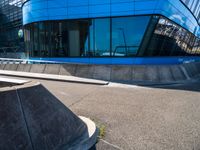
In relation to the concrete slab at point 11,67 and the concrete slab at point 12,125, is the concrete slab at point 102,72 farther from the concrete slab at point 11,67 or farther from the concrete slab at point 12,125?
the concrete slab at point 12,125

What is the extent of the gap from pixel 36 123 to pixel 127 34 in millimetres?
14431

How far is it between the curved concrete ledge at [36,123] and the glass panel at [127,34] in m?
13.0

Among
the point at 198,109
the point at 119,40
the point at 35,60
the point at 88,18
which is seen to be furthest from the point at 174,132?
the point at 35,60

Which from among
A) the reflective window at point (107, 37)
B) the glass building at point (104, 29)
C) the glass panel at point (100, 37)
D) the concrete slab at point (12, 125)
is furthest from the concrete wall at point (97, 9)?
the concrete slab at point (12, 125)

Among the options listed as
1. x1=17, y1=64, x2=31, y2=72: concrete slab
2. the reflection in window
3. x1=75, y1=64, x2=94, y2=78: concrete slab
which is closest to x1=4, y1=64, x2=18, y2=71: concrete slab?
x1=17, y1=64, x2=31, y2=72: concrete slab

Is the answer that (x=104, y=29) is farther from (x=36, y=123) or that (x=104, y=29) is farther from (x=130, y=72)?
(x=36, y=123)

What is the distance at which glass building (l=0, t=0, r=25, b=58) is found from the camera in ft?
135

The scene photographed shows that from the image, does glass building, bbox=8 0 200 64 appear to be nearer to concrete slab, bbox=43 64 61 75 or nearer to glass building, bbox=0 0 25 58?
concrete slab, bbox=43 64 61 75

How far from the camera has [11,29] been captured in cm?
4475

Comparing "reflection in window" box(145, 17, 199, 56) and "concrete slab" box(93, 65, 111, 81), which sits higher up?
"reflection in window" box(145, 17, 199, 56)

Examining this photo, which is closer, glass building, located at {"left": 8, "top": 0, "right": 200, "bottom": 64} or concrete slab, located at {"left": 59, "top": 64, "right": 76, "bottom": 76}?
concrete slab, located at {"left": 59, "top": 64, "right": 76, "bottom": 76}

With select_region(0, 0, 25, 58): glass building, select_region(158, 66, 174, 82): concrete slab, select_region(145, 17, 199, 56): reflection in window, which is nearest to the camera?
select_region(158, 66, 174, 82): concrete slab

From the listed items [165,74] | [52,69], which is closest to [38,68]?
[52,69]

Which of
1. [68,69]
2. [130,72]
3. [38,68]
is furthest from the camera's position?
[38,68]
